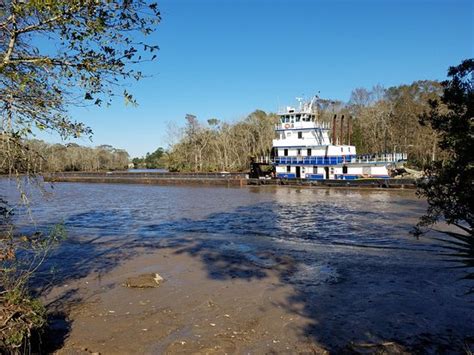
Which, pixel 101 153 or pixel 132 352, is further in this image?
pixel 101 153

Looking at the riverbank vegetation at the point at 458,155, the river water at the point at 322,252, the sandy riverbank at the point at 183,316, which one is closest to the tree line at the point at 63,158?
the river water at the point at 322,252

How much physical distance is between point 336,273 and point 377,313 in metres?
2.81

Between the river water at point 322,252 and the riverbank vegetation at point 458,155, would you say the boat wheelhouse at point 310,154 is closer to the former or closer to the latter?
the river water at point 322,252

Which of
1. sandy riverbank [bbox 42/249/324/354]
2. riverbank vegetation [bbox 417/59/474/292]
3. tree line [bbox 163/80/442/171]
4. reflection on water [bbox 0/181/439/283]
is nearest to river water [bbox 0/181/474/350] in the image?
reflection on water [bbox 0/181/439/283]

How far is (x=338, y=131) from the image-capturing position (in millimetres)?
59125

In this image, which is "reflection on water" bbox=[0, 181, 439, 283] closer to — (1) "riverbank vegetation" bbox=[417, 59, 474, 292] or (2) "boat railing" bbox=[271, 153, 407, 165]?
(1) "riverbank vegetation" bbox=[417, 59, 474, 292]

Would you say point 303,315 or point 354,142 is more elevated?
point 354,142

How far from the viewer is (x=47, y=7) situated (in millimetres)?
3545

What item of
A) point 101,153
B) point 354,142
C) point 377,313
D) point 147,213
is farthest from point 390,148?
point 101,153

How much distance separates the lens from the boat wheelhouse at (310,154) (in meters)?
38.8

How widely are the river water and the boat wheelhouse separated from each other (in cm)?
1247

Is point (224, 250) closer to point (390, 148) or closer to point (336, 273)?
point (336, 273)

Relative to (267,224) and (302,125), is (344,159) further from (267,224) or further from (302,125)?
(267,224)

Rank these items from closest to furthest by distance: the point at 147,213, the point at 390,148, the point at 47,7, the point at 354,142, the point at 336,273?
the point at 47,7, the point at 336,273, the point at 147,213, the point at 390,148, the point at 354,142
